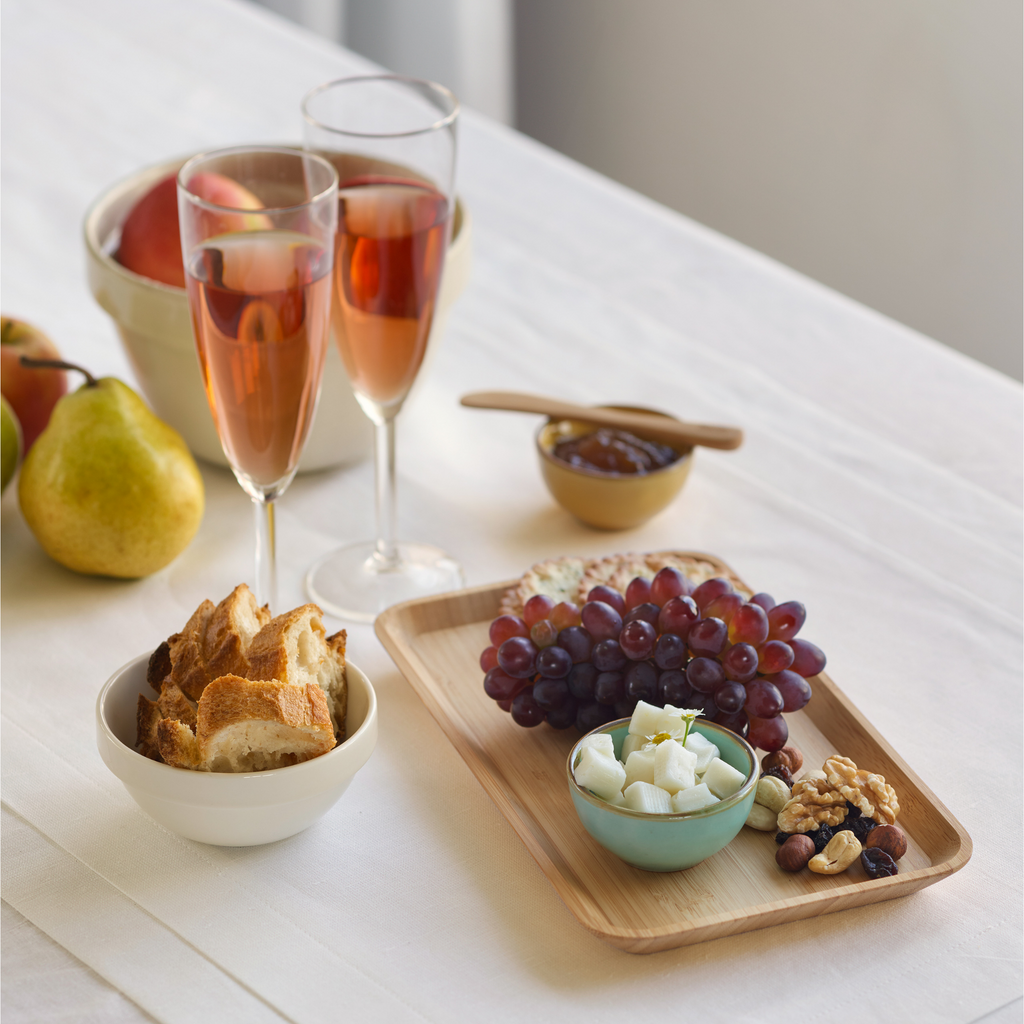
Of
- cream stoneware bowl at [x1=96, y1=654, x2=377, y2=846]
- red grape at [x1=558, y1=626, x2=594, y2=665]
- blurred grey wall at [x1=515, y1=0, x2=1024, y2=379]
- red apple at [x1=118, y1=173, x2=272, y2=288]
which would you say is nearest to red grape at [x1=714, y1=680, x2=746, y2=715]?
red grape at [x1=558, y1=626, x2=594, y2=665]

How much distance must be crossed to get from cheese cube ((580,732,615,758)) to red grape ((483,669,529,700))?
0.12 m

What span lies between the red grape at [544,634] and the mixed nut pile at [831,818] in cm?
19

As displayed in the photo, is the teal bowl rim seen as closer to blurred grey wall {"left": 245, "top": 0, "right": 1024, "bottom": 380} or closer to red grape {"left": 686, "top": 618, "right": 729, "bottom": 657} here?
red grape {"left": 686, "top": 618, "right": 729, "bottom": 657}

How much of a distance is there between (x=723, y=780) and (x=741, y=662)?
0.37 feet

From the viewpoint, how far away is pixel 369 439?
131 cm

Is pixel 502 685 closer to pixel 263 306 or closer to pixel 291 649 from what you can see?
pixel 291 649

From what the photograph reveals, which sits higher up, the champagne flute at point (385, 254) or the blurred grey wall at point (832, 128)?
the champagne flute at point (385, 254)

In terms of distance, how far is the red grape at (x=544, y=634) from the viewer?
931mm

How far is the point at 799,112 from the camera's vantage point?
111 inches

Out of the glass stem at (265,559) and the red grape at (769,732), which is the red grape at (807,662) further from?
the glass stem at (265,559)

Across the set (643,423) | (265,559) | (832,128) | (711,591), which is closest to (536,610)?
(711,591)

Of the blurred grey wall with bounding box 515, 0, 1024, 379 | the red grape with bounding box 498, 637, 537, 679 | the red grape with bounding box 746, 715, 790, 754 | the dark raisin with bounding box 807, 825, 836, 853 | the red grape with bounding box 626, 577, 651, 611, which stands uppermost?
the red grape with bounding box 626, 577, 651, 611

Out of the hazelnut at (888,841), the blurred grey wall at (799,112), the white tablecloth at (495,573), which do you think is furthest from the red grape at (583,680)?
the blurred grey wall at (799,112)

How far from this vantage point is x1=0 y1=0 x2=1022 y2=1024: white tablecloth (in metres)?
0.75
